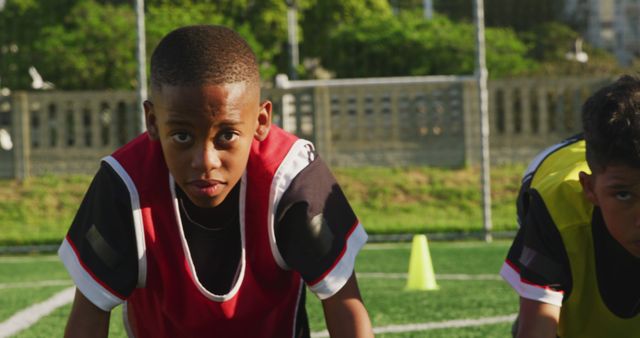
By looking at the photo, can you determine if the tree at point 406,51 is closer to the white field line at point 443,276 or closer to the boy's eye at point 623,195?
the white field line at point 443,276

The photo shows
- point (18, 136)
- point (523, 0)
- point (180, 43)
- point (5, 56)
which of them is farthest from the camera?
point (523, 0)

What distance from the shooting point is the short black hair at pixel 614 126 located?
3348mm

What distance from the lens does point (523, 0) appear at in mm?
58250

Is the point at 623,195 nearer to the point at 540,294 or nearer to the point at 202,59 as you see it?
the point at 540,294

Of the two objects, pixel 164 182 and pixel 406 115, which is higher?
pixel 164 182

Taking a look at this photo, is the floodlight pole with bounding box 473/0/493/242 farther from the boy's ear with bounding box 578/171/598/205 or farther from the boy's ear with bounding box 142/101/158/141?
the boy's ear with bounding box 142/101/158/141

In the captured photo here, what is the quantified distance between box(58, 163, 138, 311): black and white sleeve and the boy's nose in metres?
0.38

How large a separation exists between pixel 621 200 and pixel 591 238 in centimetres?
31

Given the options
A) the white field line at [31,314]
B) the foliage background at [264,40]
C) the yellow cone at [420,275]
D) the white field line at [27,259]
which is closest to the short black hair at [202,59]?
the white field line at [31,314]

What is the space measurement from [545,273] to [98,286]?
4.12ft

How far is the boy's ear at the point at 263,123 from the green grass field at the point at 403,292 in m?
2.52

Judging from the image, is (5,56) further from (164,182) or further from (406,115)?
(164,182)

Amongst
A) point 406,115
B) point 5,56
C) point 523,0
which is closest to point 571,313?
point 406,115

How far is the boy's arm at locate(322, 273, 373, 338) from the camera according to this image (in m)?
3.44
